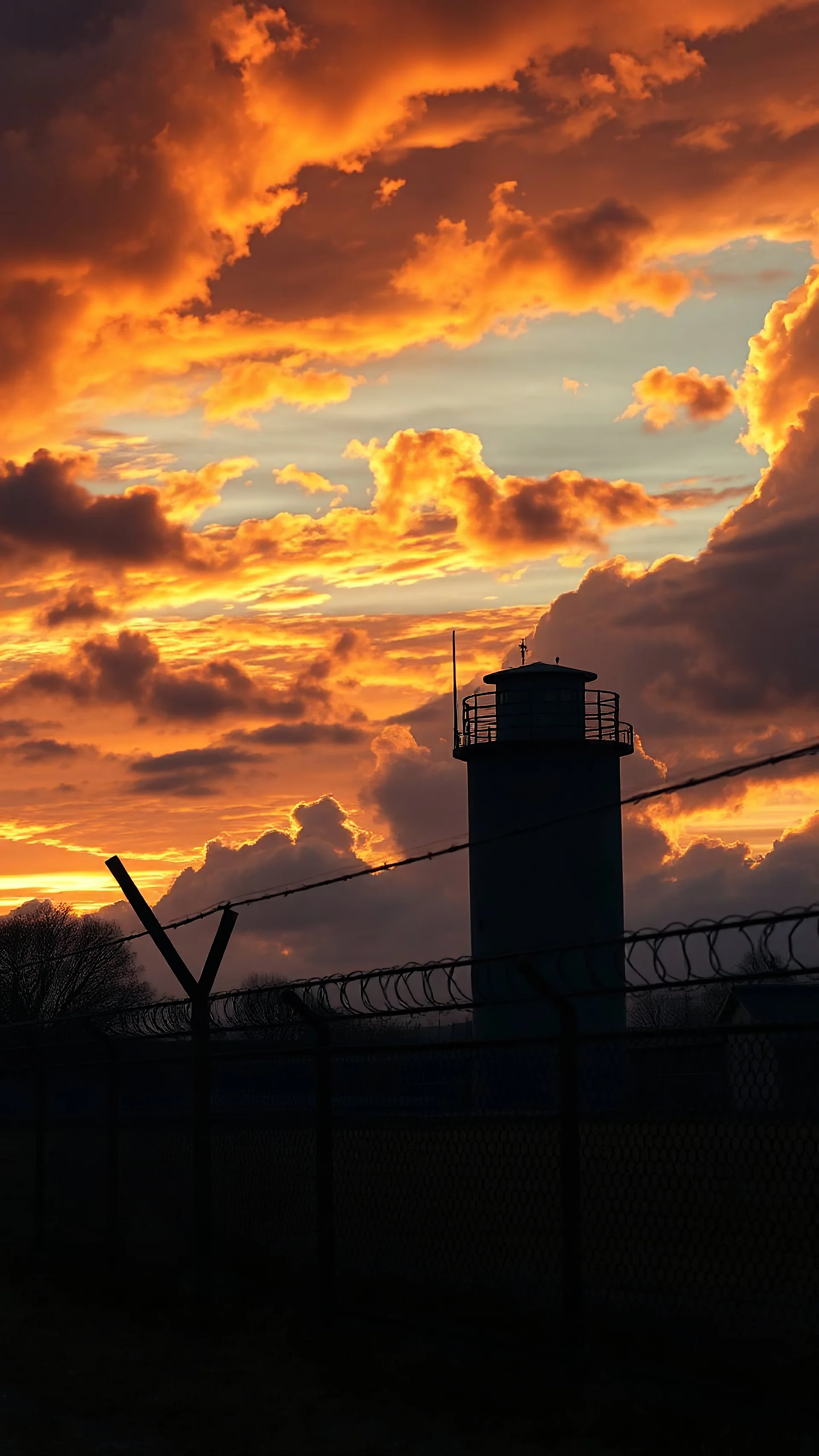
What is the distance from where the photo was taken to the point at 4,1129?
121ft

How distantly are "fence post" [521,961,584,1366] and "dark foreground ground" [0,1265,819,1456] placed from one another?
10.9 inches

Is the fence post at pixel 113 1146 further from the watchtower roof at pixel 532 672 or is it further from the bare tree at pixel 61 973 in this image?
the bare tree at pixel 61 973

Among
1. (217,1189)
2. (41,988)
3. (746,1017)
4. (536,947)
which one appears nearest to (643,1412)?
(217,1189)

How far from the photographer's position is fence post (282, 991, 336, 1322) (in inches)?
342

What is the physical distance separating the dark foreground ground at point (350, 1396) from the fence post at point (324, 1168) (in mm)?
240

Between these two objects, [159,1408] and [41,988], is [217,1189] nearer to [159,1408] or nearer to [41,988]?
[159,1408]

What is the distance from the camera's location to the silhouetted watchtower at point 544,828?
119 feet

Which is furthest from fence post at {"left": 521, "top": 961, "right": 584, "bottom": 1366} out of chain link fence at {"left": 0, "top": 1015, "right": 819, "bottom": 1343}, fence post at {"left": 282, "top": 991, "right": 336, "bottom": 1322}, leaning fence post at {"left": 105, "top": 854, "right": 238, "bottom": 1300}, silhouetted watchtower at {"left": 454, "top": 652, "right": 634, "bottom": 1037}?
silhouetted watchtower at {"left": 454, "top": 652, "right": 634, "bottom": 1037}

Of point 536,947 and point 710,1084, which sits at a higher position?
point 536,947

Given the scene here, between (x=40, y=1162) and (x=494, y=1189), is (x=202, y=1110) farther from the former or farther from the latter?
(x=494, y=1189)

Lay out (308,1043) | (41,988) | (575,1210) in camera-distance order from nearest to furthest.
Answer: (575,1210) → (308,1043) → (41,988)

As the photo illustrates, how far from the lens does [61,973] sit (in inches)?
3076

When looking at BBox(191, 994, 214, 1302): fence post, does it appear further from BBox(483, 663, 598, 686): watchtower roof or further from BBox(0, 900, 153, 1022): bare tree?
BBox(0, 900, 153, 1022): bare tree

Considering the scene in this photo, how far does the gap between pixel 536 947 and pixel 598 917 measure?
1.78 m
